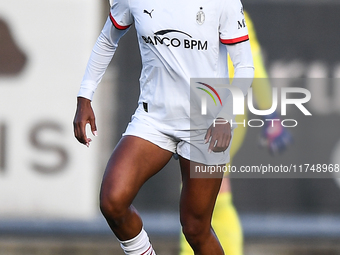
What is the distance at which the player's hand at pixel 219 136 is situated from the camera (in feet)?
9.82

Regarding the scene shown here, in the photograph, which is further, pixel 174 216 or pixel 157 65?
pixel 174 216

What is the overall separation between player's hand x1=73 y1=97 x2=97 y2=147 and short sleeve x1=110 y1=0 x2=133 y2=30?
0.44 m

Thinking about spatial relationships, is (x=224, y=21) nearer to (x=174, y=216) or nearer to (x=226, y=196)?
(x=226, y=196)

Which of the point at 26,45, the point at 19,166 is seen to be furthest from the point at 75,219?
the point at 26,45

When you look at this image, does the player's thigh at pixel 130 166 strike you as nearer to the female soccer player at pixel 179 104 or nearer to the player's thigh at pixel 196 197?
the female soccer player at pixel 179 104

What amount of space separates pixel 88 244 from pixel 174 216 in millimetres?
711

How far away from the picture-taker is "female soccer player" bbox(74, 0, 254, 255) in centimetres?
318

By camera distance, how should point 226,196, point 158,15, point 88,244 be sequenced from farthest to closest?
point 88,244
point 226,196
point 158,15

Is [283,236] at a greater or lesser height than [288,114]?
lesser

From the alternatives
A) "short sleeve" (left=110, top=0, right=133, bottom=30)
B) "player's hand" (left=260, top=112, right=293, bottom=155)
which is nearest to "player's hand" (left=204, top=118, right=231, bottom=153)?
"short sleeve" (left=110, top=0, right=133, bottom=30)

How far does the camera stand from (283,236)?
5.01m

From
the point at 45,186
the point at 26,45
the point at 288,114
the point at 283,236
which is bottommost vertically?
the point at 283,236

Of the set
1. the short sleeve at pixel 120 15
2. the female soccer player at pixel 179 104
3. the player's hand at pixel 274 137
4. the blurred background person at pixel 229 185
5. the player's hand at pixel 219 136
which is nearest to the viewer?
the player's hand at pixel 219 136

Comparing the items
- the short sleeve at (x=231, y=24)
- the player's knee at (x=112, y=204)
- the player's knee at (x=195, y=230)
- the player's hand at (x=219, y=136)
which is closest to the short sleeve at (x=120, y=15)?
the short sleeve at (x=231, y=24)
